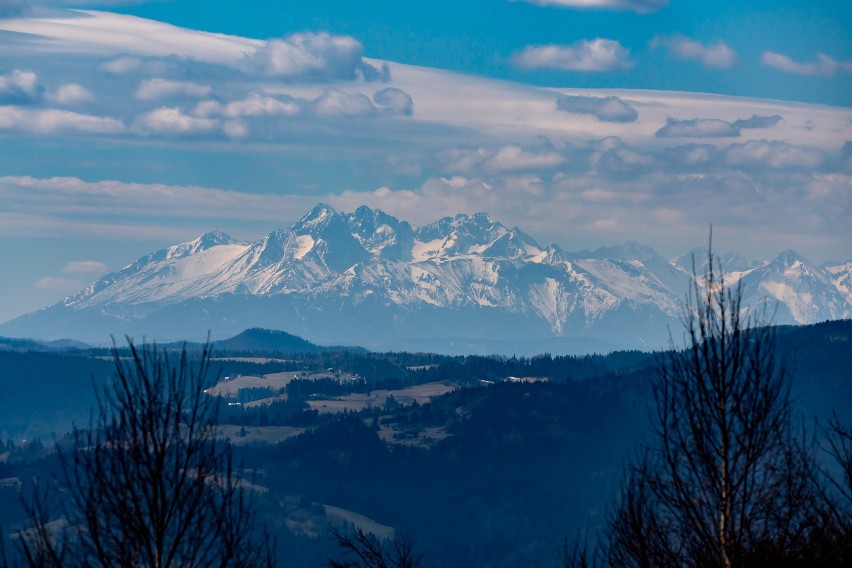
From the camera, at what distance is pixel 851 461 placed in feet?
154

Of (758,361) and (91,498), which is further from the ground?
(758,361)

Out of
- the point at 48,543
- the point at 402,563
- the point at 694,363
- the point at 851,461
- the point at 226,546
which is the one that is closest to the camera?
the point at 48,543

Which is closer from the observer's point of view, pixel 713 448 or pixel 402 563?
pixel 713 448

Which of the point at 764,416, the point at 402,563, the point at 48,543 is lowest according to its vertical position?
the point at 402,563

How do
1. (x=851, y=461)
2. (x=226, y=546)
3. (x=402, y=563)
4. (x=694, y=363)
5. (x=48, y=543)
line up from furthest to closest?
(x=402, y=563), (x=851, y=461), (x=694, y=363), (x=226, y=546), (x=48, y=543)

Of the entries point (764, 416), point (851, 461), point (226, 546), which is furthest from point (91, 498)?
point (851, 461)

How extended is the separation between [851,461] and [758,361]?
351 inches

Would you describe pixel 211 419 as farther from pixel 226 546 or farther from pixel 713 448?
pixel 713 448

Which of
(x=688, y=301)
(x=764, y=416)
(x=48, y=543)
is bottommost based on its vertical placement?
(x=48, y=543)

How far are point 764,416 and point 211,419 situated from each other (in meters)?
17.3

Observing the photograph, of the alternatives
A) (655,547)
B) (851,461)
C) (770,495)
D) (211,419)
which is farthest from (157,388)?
(851,461)

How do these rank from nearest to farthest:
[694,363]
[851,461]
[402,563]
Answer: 1. [694,363]
2. [851,461]
3. [402,563]

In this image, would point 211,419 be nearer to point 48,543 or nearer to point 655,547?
point 48,543

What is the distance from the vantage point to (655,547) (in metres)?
41.8
